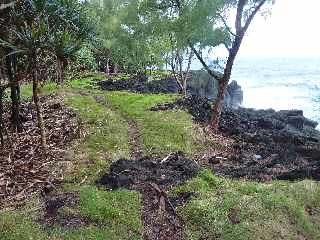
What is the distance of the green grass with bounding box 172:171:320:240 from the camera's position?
16438mm

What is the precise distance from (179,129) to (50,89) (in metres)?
20.9

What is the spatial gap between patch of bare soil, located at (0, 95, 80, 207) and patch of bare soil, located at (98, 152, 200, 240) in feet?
7.92

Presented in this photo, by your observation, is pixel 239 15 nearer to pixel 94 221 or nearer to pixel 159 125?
pixel 159 125

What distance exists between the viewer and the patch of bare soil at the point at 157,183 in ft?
54.1

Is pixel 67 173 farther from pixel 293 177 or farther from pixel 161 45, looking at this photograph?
pixel 161 45

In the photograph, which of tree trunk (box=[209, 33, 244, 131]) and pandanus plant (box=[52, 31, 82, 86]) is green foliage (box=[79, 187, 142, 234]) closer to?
pandanus plant (box=[52, 31, 82, 86])

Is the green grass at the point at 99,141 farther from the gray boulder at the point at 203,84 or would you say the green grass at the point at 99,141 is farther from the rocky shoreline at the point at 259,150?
the gray boulder at the point at 203,84

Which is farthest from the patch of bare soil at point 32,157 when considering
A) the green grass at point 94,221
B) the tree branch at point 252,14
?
the tree branch at point 252,14

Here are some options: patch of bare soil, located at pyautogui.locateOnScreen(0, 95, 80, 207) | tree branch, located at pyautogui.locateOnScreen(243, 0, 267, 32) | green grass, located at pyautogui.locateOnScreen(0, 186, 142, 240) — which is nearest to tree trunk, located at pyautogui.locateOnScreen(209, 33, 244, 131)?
tree branch, located at pyautogui.locateOnScreen(243, 0, 267, 32)

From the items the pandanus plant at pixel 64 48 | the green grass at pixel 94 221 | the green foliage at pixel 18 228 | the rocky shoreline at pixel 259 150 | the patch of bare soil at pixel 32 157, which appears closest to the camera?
the green foliage at pixel 18 228

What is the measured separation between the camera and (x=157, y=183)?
19688mm

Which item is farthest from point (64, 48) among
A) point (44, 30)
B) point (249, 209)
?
point (249, 209)

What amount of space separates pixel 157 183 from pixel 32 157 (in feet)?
18.7

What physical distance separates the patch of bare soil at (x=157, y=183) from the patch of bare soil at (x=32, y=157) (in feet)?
7.92
